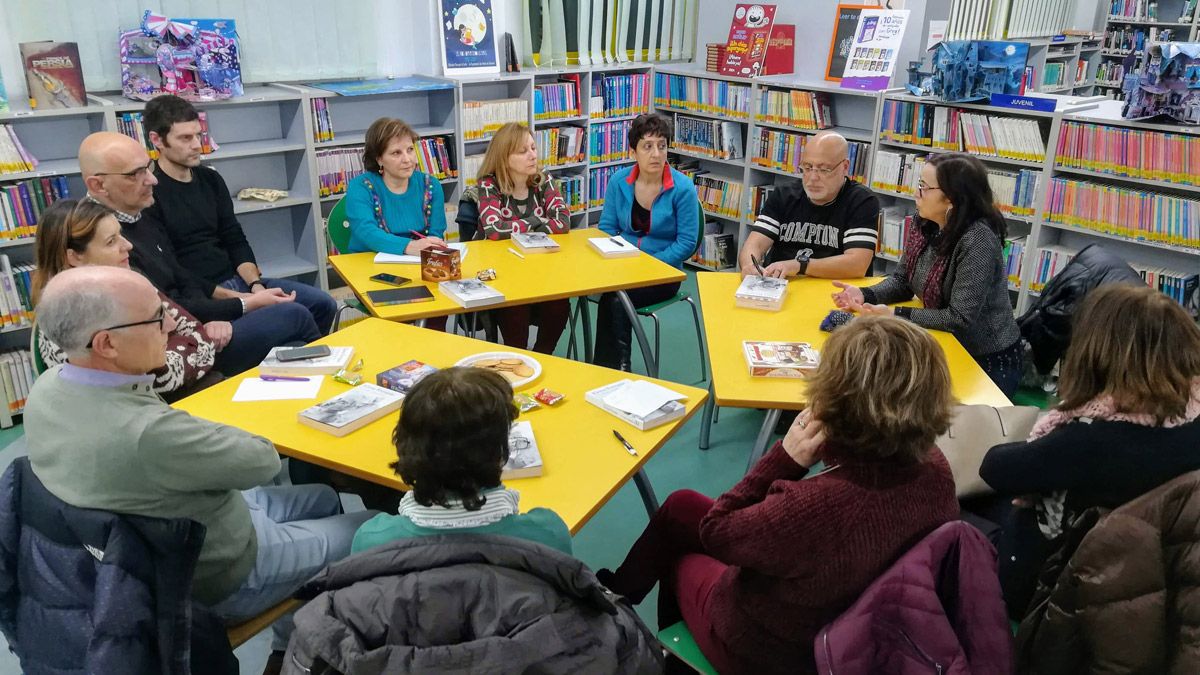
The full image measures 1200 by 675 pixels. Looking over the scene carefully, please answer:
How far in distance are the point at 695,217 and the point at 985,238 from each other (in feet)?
4.92

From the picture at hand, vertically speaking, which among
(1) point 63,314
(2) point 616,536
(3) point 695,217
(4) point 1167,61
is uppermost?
(4) point 1167,61

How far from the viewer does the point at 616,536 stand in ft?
9.84

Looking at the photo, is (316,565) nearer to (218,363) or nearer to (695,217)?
(218,363)

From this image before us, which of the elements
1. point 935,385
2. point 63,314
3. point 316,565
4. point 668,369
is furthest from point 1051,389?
point 63,314

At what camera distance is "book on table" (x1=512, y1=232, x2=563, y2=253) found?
3.81 meters

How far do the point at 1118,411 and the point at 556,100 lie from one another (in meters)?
4.45

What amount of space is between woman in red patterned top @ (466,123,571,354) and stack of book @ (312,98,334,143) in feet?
3.55

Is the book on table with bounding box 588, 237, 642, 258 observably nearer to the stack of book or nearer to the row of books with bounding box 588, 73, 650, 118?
the stack of book

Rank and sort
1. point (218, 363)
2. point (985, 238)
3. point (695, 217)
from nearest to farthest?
1. point (985, 238)
2. point (218, 363)
3. point (695, 217)

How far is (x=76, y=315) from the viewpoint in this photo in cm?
170

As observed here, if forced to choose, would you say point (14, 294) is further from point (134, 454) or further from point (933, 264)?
point (933, 264)

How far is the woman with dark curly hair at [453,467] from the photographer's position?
146 centimetres

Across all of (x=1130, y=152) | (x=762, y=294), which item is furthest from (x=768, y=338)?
(x=1130, y=152)

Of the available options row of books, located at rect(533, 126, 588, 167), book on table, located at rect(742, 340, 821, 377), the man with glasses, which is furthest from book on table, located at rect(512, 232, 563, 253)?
row of books, located at rect(533, 126, 588, 167)
